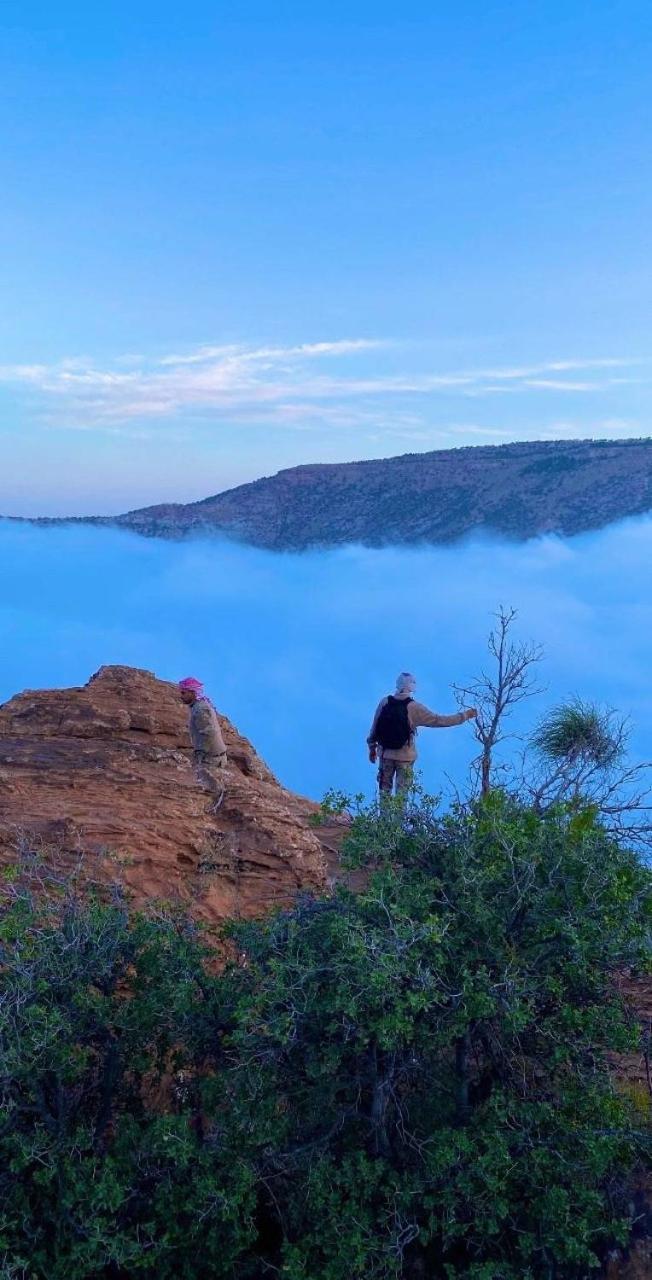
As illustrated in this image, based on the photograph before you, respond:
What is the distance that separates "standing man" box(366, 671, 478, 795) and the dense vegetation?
163 inches

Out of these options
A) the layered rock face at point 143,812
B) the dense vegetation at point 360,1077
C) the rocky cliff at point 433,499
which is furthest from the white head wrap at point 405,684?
the rocky cliff at point 433,499

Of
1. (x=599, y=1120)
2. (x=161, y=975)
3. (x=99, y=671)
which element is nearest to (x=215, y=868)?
(x=161, y=975)

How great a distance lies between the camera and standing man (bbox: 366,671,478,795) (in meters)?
10.3

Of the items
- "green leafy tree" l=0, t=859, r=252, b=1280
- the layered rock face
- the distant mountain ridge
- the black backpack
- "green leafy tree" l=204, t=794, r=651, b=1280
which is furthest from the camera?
the distant mountain ridge

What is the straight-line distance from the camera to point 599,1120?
5.48 meters

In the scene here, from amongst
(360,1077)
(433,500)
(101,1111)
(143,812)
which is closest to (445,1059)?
(360,1077)

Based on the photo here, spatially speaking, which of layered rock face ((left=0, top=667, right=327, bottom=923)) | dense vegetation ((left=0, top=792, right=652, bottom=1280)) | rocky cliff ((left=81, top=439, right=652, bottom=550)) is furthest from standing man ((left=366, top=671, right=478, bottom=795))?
rocky cliff ((left=81, top=439, right=652, bottom=550))

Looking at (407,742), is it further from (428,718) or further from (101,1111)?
(101,1111)

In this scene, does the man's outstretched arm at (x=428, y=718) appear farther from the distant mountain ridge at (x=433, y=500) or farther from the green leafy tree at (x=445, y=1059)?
the distant mountain ridge at (x=433, y=500)

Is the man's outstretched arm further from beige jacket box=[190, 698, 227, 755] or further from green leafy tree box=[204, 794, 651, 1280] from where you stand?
green leafy tree box=[204, 794, 651, 1280]

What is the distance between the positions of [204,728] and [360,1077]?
15.9 feet

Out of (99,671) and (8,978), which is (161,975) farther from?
(99,671)

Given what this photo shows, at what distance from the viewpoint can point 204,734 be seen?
384 inches

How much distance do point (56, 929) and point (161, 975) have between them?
72 cm
